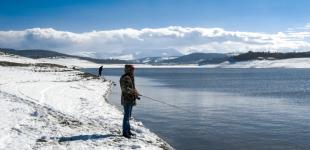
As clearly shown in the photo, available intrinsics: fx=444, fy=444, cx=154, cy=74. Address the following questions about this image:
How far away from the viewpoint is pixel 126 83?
48.5 feet

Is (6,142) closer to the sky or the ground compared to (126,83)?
closer to the ground

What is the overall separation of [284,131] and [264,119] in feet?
12.8

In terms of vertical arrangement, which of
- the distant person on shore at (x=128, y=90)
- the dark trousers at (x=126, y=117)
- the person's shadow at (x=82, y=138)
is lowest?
the person's shadow at (x=82, y=138)

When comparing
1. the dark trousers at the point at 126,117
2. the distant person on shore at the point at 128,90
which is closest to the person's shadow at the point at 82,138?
the dark trousers at the point at 126,117

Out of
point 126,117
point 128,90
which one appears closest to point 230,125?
point 126,117

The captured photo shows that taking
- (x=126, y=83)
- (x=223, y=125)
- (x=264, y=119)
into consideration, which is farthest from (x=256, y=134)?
(x=126, y=83)

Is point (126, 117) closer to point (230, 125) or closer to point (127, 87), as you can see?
point (127, 87)

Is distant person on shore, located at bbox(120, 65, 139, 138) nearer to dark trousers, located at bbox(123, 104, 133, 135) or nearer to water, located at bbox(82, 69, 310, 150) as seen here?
dark trousers, located at bbox(123, 104, 133, 135)

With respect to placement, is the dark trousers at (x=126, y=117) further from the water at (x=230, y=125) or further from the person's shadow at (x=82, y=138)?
the water at (x=230, y=125)

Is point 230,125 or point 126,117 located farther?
point 230,125

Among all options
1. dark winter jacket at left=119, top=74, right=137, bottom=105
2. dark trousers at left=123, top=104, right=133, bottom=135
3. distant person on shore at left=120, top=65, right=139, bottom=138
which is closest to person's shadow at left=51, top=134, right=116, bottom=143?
dark trousers at left=123, top=104, right=133, bottom=135

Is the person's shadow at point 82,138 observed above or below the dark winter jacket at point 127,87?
below

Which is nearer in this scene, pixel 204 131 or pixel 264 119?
pixel 204 131

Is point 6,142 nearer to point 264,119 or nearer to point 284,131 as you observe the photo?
point 284,131
